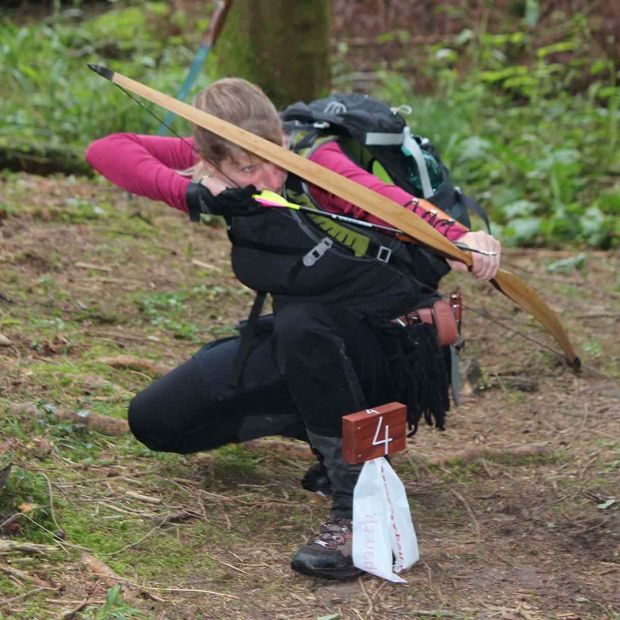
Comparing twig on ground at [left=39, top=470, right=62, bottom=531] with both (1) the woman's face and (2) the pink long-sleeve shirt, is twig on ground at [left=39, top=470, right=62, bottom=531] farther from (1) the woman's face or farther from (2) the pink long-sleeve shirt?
(1) the woman's face

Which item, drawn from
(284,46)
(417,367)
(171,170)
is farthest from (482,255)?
(284,46)

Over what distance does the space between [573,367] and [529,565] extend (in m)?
1.64

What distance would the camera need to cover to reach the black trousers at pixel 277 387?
3.07m

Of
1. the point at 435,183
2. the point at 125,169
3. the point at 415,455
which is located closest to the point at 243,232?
the point at 125,169

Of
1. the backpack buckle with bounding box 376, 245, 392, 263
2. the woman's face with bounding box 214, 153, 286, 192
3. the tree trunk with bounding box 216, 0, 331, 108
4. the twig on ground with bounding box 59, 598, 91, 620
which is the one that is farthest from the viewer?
the tree trunk with bounding box 216, 0, 331, 108

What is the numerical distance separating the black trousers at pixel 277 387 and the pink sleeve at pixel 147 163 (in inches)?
18.3

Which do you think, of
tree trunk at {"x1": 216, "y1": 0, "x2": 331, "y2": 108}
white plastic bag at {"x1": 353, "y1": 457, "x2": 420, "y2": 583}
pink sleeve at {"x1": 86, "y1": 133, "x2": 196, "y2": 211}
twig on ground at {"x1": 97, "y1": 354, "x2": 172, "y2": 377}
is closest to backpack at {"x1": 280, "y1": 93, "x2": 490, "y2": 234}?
pink sleeve at {"x1": 86, "y1": 133, "x2": 196, "y2": 211}

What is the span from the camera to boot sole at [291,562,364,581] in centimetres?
297

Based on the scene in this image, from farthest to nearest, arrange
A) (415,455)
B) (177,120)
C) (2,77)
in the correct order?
(2,77) → (177,120) → (415,455)

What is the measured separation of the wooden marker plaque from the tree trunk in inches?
126

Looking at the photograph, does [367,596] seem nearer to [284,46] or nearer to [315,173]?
[315,173]

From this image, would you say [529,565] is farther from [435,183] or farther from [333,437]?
[435,183]

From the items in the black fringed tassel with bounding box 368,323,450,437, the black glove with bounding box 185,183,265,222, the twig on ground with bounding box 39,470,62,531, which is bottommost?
the twig on ground with bounding box 39,470,62,531

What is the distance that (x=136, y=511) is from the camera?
3178mm
